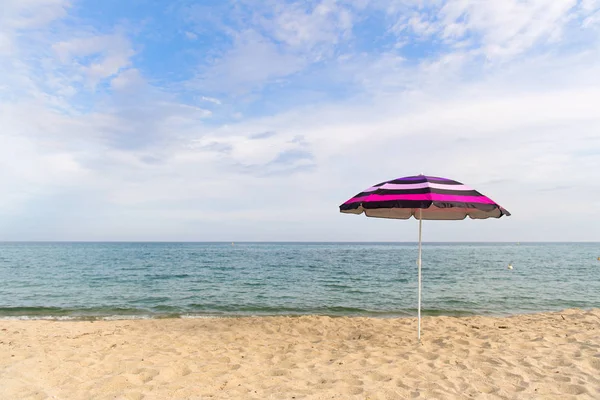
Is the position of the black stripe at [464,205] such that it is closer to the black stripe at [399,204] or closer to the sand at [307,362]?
the black stripe at [399,204]

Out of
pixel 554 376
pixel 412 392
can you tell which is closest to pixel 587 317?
pixel 554 376

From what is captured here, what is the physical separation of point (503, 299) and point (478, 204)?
1240cm

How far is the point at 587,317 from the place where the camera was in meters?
9.20

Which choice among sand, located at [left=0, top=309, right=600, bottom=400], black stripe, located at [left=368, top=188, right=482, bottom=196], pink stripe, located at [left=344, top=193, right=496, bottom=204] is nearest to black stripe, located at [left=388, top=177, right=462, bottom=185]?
black stripe, located at [left=368, top=188, right=482, bottom=196]

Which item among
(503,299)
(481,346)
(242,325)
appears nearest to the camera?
(481,346)

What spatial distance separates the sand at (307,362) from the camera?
4.39 meters

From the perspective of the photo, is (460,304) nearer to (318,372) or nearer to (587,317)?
(587,317)

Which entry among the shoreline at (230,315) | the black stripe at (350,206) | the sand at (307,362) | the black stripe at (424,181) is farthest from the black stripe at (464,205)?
the shoreline at (230,315)

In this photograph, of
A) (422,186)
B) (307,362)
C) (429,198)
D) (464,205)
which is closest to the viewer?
(429,198)

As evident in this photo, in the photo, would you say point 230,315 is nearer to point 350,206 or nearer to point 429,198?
A: point 350,206

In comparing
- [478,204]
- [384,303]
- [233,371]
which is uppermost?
[478,204]

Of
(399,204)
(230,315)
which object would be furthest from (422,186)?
(230,315)

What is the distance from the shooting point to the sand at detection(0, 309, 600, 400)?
439 centimetres

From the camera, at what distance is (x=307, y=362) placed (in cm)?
563
